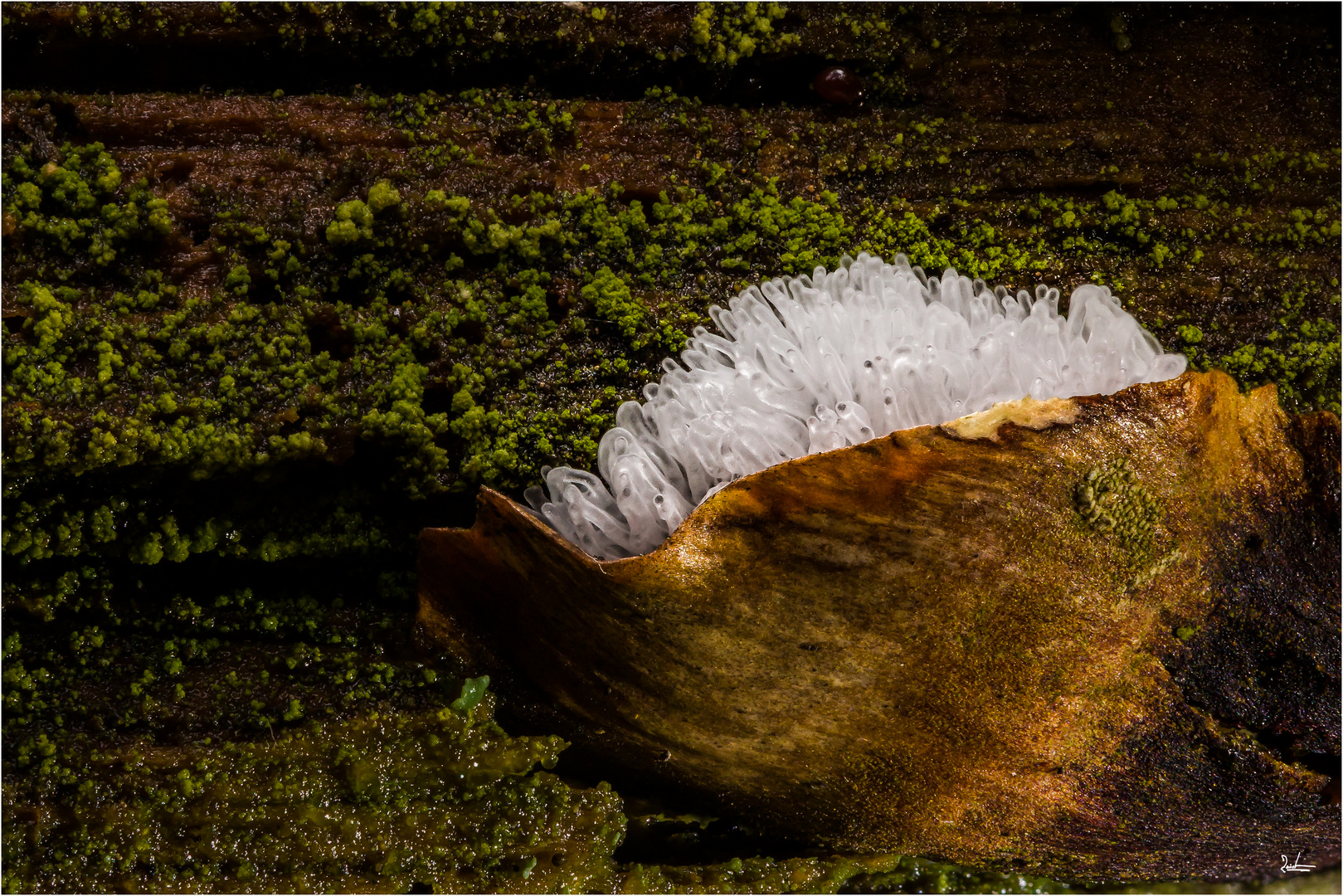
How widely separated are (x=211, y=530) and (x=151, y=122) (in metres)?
1.14

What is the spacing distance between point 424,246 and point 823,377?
3.79 ft

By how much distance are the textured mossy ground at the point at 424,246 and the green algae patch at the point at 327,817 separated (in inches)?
1.1

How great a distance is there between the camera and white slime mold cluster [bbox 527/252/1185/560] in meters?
2.56

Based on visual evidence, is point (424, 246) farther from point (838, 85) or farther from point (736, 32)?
point (838, 85)

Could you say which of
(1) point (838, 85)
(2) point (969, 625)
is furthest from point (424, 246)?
(2) point (969, 625)

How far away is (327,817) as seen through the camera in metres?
2.69

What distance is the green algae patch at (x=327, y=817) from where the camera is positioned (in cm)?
261

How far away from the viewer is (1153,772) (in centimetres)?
274

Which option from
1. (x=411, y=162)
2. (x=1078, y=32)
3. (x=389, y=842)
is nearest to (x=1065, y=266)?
(x=1078, y=32)
